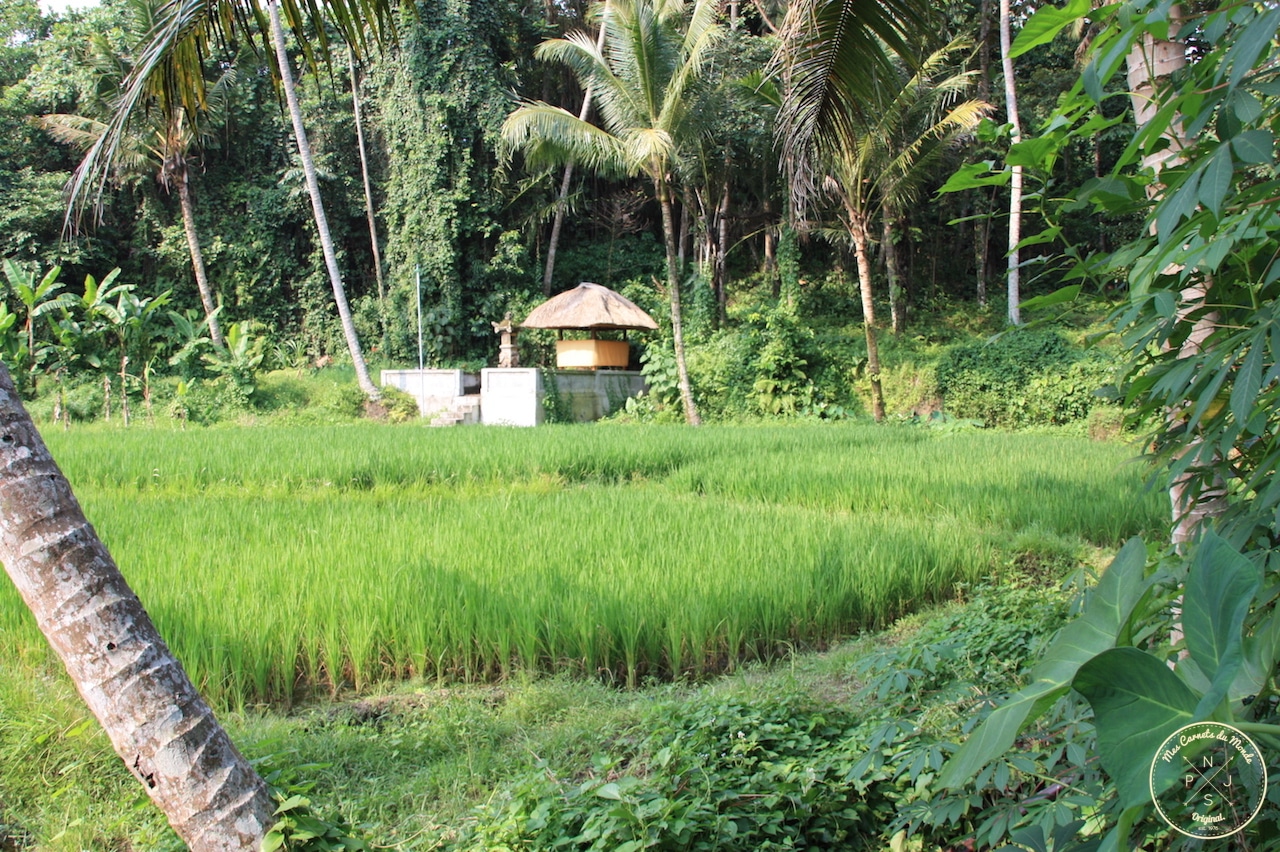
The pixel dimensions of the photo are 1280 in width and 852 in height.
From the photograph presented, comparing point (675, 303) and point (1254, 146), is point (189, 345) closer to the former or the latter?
point (675, 303)

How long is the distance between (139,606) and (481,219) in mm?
15592

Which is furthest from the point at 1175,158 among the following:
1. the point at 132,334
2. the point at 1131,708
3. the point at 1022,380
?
the point at 132,334

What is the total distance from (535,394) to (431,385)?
219 cm

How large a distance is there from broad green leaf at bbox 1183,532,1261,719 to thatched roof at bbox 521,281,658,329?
45.4 feet

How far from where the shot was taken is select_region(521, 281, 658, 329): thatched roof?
1420 centimetres

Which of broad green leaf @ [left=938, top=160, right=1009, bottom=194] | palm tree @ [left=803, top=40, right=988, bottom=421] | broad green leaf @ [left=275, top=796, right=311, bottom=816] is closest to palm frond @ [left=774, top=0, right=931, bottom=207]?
broad green leaf @ [left=938, top=160, right=1009, bottom=194]

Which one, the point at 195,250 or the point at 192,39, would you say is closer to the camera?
the point at 192,39

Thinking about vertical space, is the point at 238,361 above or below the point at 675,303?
below

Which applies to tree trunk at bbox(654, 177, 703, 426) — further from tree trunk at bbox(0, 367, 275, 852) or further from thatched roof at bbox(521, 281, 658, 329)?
tree trunk at bbox(0, 367, 275, 852)

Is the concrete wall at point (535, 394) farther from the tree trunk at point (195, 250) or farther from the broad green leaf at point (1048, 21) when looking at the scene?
the broad green leaf at point (1048, 21)

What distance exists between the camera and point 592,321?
46.4ft

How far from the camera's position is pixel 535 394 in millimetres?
13250

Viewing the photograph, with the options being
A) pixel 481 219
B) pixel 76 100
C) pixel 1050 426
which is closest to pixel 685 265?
pixel 481 219

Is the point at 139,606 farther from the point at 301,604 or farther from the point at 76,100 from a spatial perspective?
the point at 76,100
